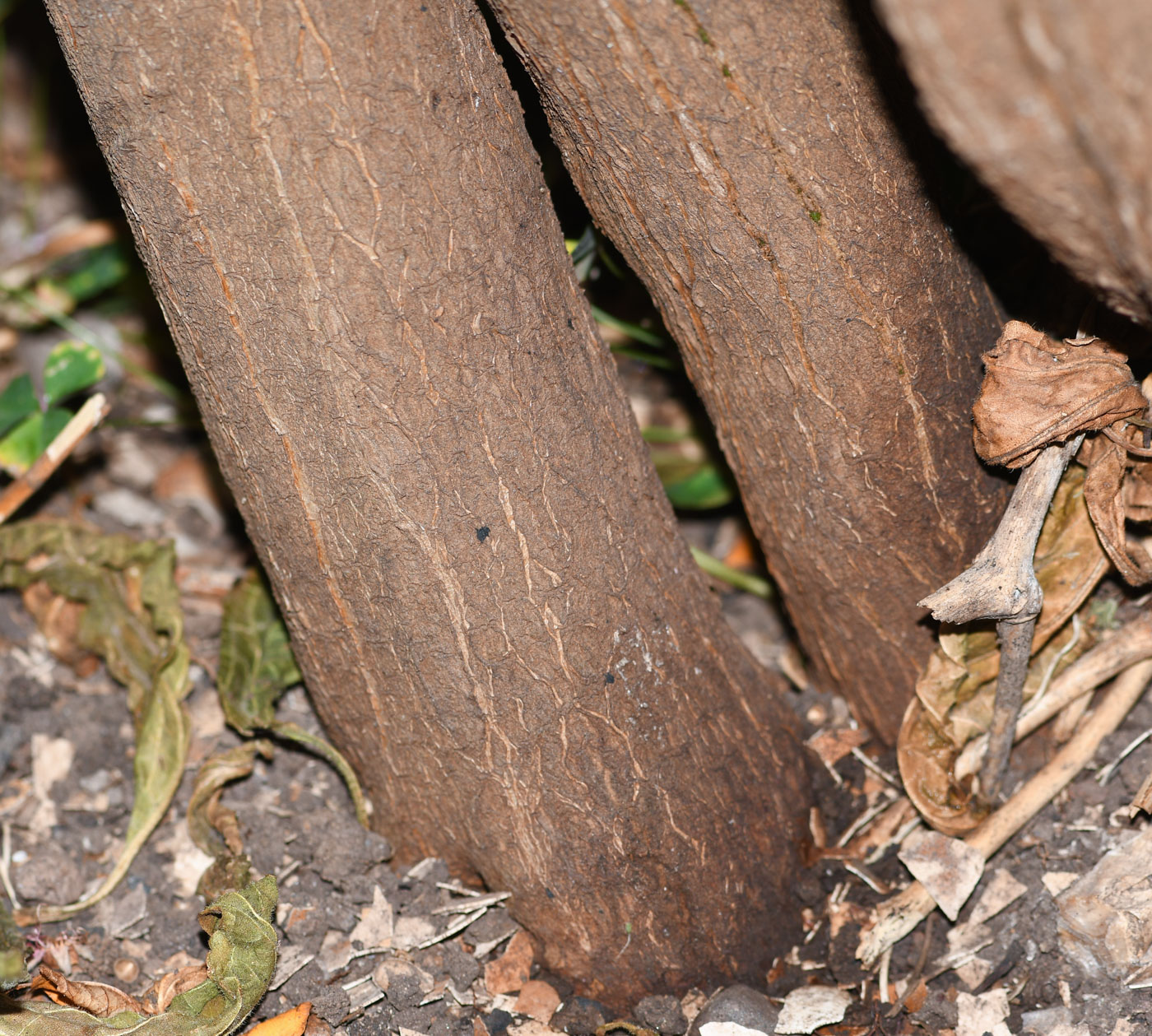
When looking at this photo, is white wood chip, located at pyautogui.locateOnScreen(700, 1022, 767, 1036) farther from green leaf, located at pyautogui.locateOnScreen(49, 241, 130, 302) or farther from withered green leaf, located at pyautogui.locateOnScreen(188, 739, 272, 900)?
green leaf, located at pyautogui.locateOnScreen(49, 241, 130, 302)

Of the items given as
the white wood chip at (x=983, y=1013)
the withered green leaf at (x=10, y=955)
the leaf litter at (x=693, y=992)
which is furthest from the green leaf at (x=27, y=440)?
the white wood chip at (x=983, y=1013)

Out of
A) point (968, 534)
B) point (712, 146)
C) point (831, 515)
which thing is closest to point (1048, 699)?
point (968, 534)

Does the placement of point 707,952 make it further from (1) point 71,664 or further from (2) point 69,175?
(2) point 69,175

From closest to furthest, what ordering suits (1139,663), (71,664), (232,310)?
1. (232,310)
2. (1139,663)
3. (71,664)

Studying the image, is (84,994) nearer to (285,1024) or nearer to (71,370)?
(285,1024)

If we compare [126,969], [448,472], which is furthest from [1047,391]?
[126,969]

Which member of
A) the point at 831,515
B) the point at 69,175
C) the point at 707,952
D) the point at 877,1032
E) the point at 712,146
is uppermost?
the point at 69,175

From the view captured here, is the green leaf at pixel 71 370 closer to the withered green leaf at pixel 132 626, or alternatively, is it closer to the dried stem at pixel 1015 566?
the withered green leaf at pixel 132 626
